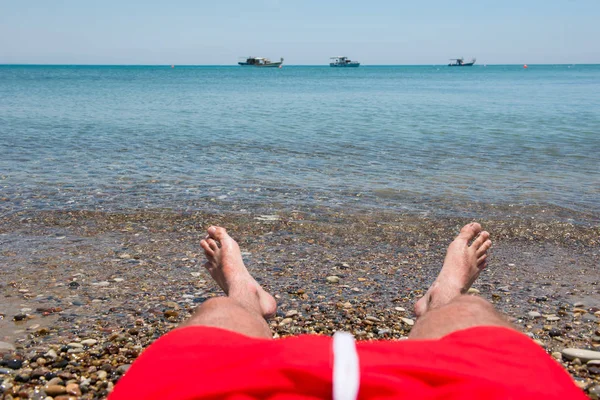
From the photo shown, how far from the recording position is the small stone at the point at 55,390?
2783mm

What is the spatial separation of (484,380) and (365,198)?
6.43m

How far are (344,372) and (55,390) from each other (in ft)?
6.80

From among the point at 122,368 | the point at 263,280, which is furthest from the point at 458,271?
the point at 122,368

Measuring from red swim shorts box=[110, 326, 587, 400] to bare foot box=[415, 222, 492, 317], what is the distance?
1478 millimetres

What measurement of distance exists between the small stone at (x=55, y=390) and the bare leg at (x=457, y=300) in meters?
1.92

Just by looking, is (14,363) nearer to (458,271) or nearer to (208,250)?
(208,250)

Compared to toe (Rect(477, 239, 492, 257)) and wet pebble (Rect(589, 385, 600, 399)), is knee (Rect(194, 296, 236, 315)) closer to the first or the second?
wet pebble (Rect(589, 385, 600, 399))

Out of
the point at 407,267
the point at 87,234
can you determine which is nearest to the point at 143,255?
the point at 87,234

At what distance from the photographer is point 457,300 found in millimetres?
2223

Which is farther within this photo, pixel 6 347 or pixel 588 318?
pixel 588 318

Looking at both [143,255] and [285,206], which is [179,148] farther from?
[143,255]

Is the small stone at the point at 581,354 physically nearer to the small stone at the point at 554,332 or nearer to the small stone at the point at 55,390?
the small stone at the point at 554,332

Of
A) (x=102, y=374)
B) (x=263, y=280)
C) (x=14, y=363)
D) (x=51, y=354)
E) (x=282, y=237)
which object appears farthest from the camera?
(x=282, y=237)
